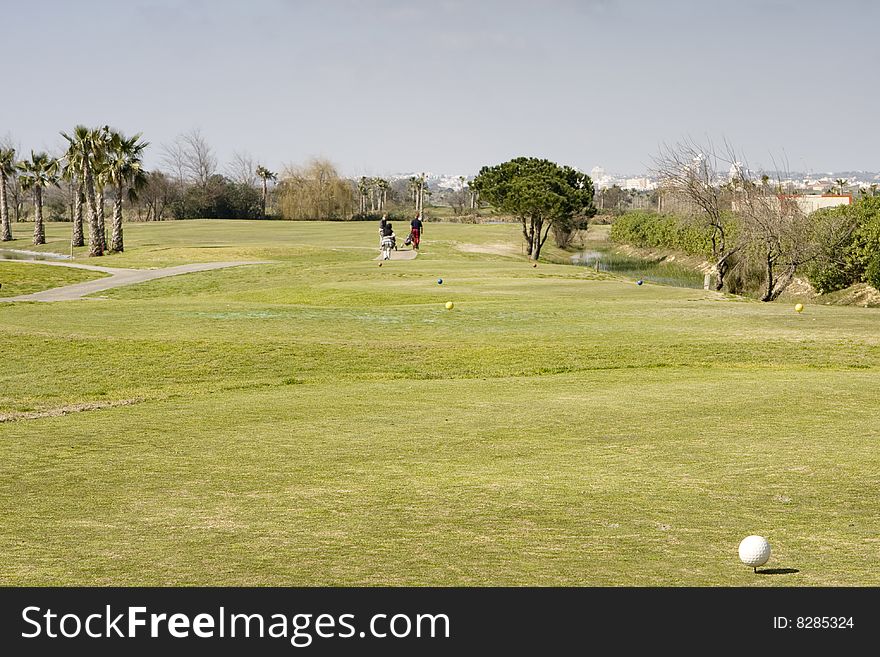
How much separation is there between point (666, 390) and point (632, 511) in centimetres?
842

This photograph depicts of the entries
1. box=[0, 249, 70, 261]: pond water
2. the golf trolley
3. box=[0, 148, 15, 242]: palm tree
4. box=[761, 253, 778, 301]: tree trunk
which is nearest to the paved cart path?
the golf trolley

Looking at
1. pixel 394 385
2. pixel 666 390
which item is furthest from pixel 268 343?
pixel 666 390

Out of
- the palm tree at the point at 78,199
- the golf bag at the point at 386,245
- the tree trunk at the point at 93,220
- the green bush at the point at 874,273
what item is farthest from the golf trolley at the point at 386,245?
the palm tree at the point at 78,199

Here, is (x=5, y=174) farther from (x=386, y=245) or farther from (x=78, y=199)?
(x=386, y=245)

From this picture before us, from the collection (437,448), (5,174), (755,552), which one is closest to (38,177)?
(5,174)

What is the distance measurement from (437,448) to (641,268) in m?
73.1

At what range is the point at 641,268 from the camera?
83250mm

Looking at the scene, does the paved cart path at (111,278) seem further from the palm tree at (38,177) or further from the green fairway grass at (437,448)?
the palm tree at (38,177)

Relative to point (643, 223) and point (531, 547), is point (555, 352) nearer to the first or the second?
point (531, 547)

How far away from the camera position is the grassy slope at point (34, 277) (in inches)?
1778

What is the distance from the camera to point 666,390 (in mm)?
17203

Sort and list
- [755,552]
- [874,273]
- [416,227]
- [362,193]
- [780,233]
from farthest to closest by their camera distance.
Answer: [362,193]
[416,227]
[780,233]
[874,273]
[755,552]

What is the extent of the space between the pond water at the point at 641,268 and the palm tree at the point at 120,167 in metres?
36.4

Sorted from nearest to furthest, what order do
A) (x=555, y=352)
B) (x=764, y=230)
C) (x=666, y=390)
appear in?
(x=666, y=390) < (x=555, y=352) < (x=764, y=230)
